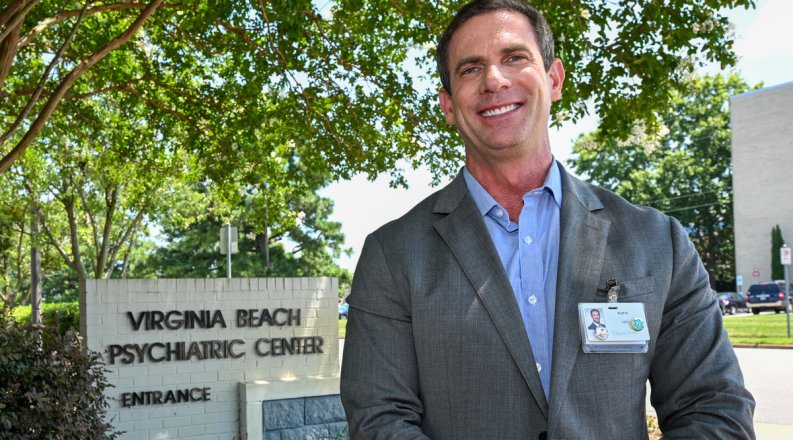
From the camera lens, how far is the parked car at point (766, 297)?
34719 mm

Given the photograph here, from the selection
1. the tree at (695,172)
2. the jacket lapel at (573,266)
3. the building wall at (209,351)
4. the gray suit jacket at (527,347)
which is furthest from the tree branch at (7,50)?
the tree at (695,172)

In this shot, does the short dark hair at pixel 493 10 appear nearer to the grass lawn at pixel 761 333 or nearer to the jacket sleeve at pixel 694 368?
the jacket sleeve at pixel 694 368

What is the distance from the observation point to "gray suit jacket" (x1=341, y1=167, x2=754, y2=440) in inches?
67.4

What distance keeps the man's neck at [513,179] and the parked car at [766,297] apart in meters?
36.7

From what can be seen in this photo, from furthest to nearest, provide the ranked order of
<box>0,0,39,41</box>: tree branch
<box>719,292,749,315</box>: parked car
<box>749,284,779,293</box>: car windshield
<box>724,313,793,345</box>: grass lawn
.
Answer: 1. <box>719,292,749,315</box>: parked car
2. <box>749,284,779,293</box>: car windshield
3. <box>724,313,793,345</box>: grass lawn
4. <box>0,0,39,41</box>: tree branch

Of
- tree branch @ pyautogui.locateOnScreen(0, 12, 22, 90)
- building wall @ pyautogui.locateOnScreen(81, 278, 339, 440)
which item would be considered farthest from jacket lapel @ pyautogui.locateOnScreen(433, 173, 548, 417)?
tree branch @ pyautogui.locateOnScreen(0, 12, 22, 90)

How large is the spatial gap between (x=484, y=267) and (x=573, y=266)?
0.21m

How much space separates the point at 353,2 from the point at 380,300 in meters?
7.56

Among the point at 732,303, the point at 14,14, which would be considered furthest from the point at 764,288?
the point at 14,14

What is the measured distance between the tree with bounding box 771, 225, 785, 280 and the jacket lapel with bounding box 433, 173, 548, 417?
4649cm

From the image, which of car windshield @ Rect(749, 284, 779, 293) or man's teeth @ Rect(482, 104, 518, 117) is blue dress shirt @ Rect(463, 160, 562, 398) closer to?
man's teeth @ Rect(482, 104, 518, 117)

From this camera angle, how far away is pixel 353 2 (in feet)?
29.2

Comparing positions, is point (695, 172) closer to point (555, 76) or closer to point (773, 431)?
point (773, 431)

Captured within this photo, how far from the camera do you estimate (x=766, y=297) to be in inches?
1373
